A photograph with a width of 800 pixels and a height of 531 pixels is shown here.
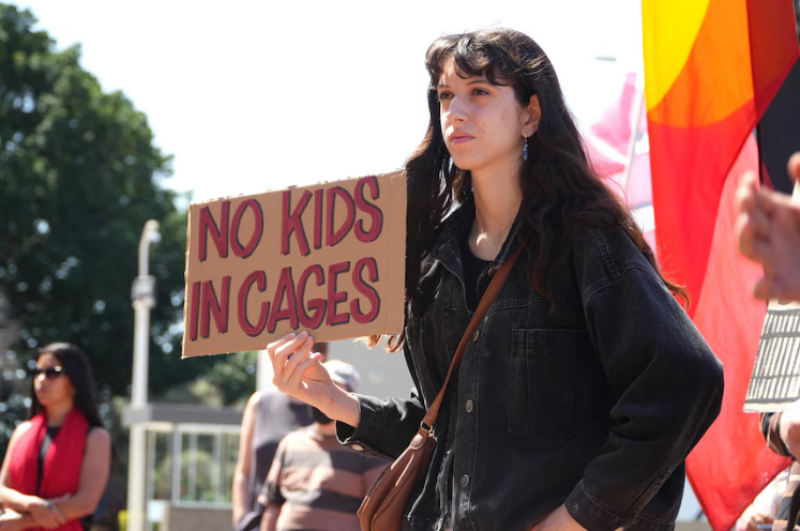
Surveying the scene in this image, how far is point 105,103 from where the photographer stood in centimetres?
3866

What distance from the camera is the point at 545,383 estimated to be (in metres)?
2.50

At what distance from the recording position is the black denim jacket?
235 cm

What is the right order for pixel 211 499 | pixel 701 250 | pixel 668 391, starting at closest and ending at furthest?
pixel 668 391 → pixel 701 250 → pixel 211 499

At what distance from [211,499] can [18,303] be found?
69.4 ft

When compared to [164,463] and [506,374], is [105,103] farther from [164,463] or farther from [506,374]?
[506,374]

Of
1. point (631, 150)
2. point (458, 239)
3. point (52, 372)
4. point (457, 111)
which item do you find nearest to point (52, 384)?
point (52, 372)

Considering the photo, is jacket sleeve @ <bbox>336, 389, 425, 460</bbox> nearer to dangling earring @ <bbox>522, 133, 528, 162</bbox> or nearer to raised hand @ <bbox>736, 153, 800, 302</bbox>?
dangling earring @ <bbox>522, 133, 528, 162</bbox>

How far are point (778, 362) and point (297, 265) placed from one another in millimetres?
1287

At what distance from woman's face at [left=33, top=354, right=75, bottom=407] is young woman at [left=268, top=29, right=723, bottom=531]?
360cm

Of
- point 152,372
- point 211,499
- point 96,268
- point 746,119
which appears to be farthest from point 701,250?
point 152,372

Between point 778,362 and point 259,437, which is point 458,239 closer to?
point 778,362

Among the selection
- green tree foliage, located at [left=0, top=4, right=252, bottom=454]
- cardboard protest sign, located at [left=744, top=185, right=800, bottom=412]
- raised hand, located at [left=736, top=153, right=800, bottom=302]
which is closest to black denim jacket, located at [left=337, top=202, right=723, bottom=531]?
cardboard protest sign, located at [left=744, top=185, right=800, bottom=412]

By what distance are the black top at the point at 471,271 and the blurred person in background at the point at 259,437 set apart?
2.83 metres

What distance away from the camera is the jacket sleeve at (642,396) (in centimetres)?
233
